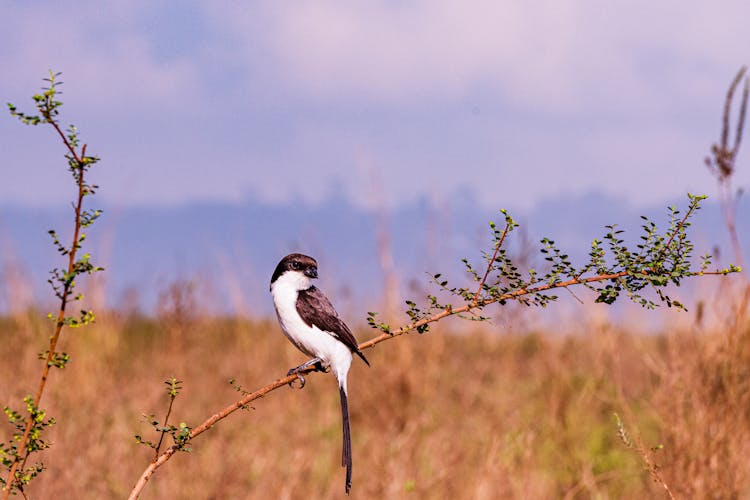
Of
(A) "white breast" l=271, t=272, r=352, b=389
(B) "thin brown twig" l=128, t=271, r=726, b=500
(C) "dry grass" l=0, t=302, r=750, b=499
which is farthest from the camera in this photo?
(C) "dry grass" l=0, t=302, r=750, b=499

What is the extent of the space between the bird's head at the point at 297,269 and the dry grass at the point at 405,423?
209 centimetres

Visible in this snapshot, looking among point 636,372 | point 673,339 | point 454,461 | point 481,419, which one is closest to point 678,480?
point 673,339

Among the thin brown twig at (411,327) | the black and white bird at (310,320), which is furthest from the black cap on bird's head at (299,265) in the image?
the thin brown twig at (411,327)

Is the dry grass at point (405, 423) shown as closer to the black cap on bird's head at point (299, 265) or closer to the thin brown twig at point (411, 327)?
the black cap on bird's head at point (299, 265)

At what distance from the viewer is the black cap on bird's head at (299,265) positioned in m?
2.80

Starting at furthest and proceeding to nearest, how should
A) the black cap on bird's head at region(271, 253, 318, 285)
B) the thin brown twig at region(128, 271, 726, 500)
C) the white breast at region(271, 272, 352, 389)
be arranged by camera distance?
the white breast at region(271, 272, 352, 389) → the black cap on bird's head at region(271, 253, 318, 285) → the thin brown twig at region(128, 271, 726, 500)

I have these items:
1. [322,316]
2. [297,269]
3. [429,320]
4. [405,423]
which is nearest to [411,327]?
[429,320]

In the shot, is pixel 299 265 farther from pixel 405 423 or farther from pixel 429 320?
pixel 405 423

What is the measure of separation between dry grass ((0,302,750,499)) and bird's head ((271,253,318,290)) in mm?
2094

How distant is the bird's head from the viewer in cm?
288

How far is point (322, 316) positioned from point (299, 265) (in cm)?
21

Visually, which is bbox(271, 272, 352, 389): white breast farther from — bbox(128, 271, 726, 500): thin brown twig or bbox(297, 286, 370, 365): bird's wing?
bbox(128, 271, 726, 500): thin brown twig

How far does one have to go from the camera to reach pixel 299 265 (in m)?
3.03

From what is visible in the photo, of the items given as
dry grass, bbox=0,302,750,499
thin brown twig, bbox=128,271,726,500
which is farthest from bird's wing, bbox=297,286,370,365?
dry grass, bbox=0,302,750,499
